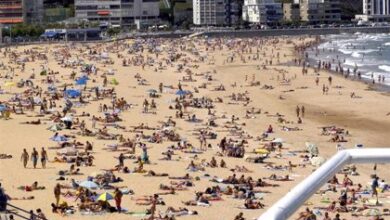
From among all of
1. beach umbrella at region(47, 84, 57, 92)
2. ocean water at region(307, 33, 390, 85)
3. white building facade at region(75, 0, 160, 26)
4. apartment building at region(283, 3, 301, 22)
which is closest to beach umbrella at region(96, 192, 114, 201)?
beach umbrella at region(47, 84, 57, 92)

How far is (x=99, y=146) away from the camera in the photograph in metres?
25.3

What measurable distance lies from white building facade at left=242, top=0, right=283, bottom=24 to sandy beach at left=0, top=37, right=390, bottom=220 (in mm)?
92587

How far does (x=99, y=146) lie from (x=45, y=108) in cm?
906

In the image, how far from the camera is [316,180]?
3.25 m

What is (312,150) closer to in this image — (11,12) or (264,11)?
(11,12)

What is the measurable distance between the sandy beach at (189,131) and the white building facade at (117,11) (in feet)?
256

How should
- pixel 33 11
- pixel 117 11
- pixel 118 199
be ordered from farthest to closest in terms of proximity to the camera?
pixel 117 11
pixel 33 11
pixel 118 199

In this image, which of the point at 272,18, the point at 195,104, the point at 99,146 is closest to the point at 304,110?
the point at 195,104

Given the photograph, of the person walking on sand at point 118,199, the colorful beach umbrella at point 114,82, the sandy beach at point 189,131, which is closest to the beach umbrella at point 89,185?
the sandy beach at point 189,131

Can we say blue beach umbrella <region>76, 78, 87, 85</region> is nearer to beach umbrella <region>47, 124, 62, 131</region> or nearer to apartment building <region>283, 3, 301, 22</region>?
beach umbrella <region>47, 124, 62, 131</region>

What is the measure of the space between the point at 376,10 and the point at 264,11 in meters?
24.2

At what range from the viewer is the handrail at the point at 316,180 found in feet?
9.77

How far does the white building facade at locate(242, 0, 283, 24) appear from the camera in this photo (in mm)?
151875

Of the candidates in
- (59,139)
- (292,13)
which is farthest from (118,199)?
(292,13)
